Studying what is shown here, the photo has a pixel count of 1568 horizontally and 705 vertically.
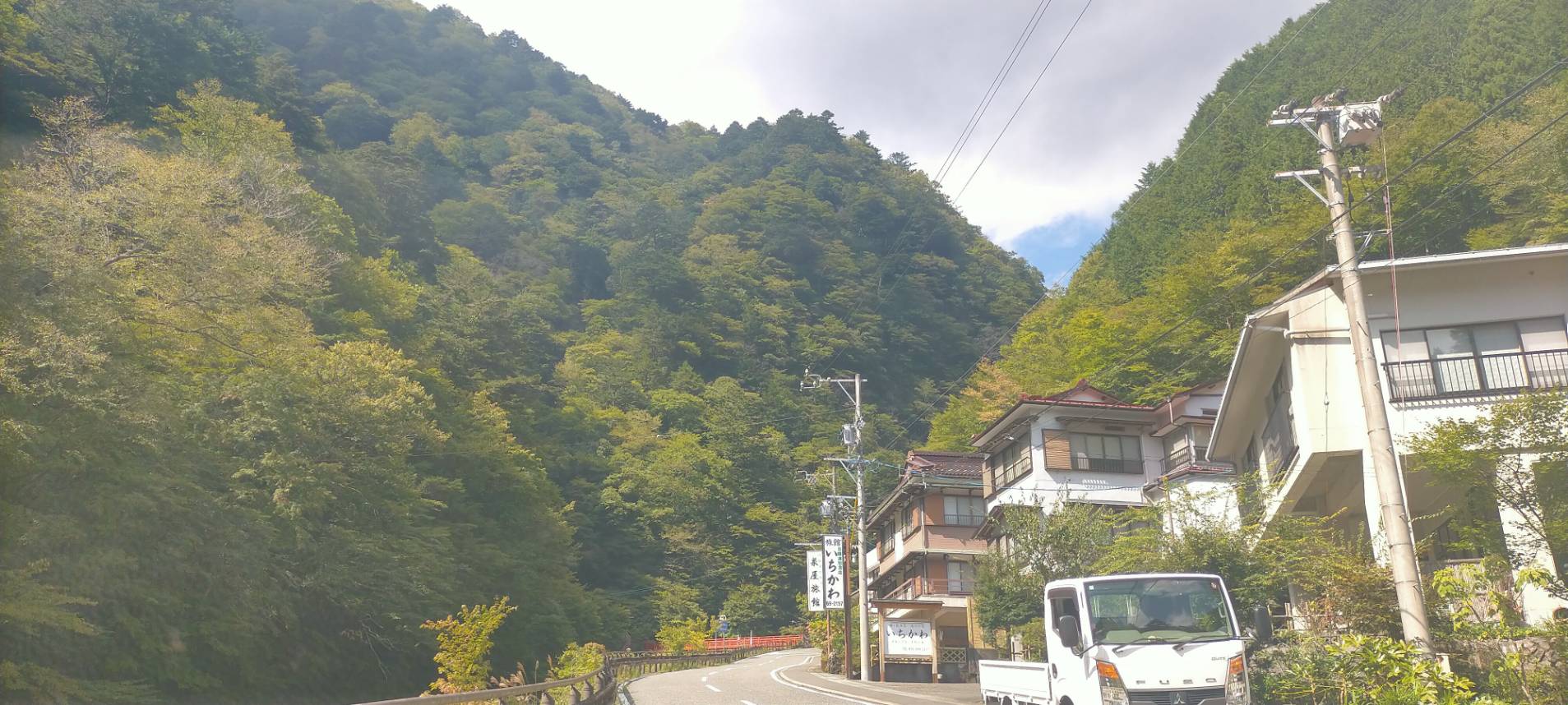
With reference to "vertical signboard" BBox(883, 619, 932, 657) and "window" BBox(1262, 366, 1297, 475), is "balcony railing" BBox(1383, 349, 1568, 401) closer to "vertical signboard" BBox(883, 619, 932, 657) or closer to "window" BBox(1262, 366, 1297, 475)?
"window" BBox(1262, 366, 1297, 475)

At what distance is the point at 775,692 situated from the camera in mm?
22359

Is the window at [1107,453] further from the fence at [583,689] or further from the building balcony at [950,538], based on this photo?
the fence at [583,689]

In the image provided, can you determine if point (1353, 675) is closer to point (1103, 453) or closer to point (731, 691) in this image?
point (731, 691)

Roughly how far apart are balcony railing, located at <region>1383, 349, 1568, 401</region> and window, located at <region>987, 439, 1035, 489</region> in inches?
572

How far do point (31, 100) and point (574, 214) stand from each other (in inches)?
2799

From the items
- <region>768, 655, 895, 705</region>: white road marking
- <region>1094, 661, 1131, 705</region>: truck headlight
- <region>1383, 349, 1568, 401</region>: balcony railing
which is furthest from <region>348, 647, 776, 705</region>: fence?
<region>1383, 349, 1568, 401</region>: balcony railing

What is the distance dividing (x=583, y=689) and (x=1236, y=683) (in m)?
14.4

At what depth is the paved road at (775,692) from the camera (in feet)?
64.6

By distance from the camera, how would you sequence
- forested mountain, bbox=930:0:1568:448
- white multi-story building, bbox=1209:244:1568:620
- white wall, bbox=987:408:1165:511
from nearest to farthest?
white multi-story building, bbox=1209:244:1568:620, white wall, bbox=987:408:1165:511, forested mountain, bbox=930:0:1568:448

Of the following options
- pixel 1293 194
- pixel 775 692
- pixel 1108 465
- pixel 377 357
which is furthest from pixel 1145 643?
pixel 1293 194

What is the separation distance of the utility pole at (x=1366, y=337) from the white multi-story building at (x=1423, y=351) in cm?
274

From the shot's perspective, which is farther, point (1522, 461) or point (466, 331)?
point (466, 331)

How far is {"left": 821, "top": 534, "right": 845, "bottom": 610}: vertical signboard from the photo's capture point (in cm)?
3694

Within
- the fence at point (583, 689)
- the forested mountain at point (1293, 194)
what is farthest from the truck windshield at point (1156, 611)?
the forested mountain at point (1293, 194)
